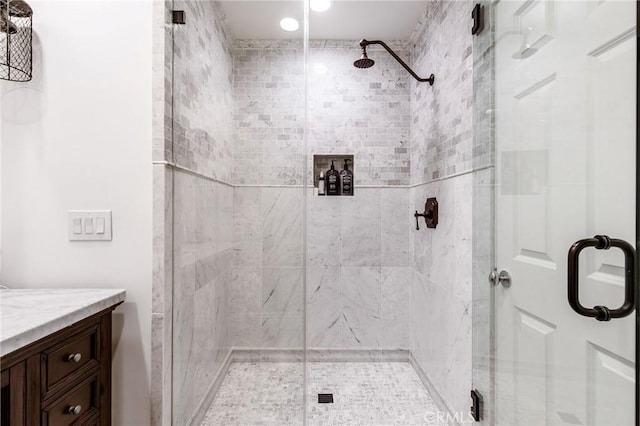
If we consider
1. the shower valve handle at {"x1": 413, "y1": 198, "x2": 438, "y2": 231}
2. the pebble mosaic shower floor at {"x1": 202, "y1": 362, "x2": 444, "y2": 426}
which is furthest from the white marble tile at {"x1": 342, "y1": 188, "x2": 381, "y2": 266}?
the pebble mosaic shower floor at {"x1": 202, "y1": 362, "x2": 444, "y2": 426}

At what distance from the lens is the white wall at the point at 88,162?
1285 mm

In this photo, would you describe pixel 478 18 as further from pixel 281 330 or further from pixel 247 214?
pixel 281 330

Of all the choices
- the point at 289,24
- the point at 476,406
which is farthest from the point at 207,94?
the point at 476,406

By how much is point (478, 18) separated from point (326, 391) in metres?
2.29

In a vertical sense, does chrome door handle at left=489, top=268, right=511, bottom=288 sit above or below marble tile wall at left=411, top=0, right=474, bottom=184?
below

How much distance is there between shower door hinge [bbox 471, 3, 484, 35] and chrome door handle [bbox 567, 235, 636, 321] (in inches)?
44.6

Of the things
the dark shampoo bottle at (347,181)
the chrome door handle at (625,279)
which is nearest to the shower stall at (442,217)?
the chrome door handle at (625,279)

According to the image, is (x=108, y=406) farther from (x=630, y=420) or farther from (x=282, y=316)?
(x=630, y=420)

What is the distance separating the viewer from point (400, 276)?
9.01 feet

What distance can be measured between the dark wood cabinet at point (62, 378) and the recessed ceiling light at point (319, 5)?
2.19 m

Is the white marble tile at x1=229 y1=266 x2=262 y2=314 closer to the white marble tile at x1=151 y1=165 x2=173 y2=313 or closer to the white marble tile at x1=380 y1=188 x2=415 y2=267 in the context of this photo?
the white marble tile at x1=151 y1=165 x2=173 y2=313

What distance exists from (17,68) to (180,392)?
4.60 feet

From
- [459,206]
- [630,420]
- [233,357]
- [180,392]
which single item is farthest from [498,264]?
[180,392]

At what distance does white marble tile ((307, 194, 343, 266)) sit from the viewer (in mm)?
2727
